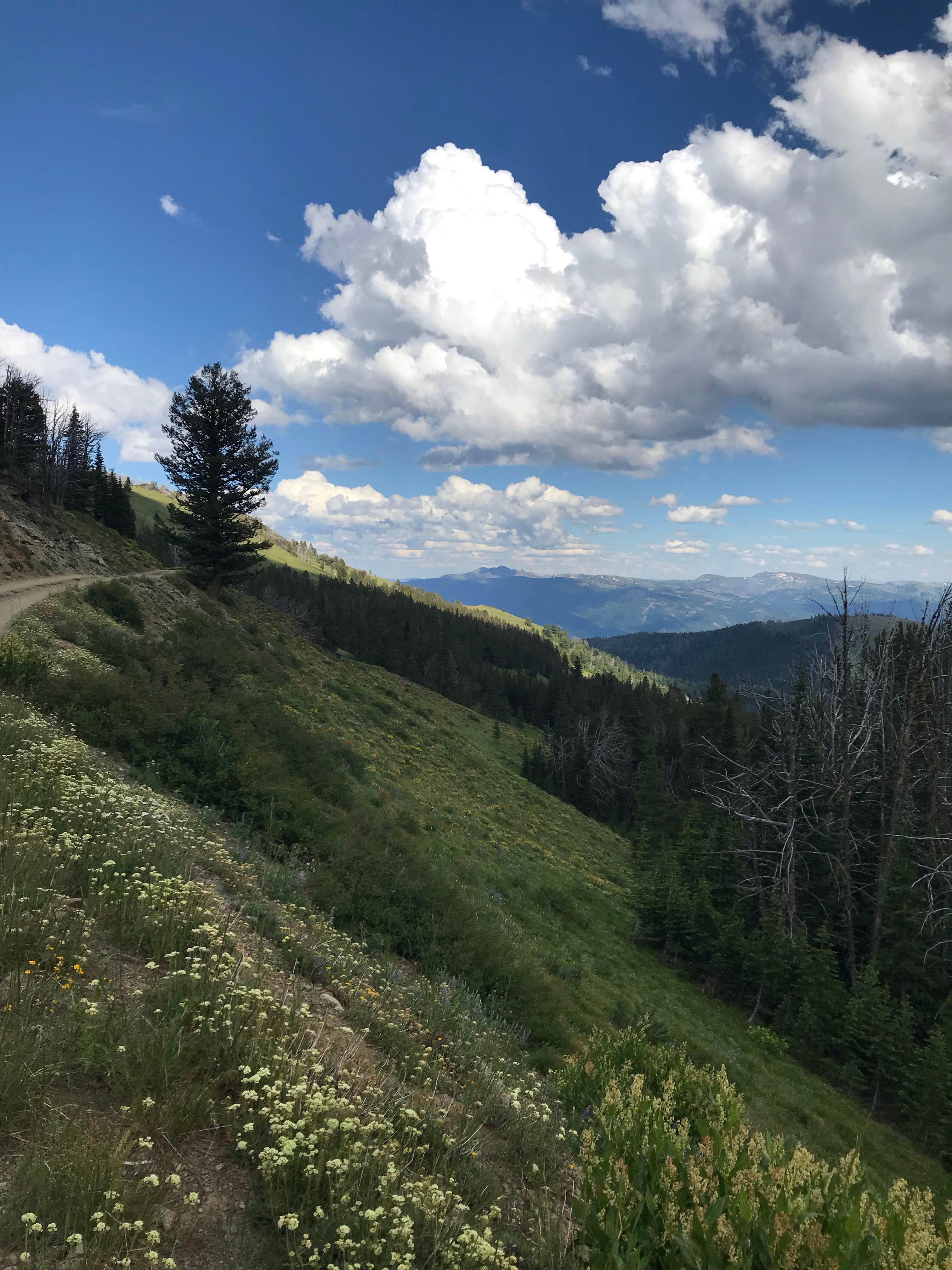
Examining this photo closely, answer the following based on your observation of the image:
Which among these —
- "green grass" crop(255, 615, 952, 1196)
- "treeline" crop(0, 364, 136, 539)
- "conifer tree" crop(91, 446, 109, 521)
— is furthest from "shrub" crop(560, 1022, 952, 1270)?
"conifer tree" crop(91, 446, 109, 521)

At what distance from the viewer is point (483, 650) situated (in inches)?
5546

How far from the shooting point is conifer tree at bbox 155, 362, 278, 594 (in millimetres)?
31609

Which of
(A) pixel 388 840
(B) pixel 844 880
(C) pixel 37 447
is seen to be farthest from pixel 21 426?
(B) pixel 844 880

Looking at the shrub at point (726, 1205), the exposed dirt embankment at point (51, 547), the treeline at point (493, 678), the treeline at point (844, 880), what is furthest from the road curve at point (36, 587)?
the treeline at point (493, 678)

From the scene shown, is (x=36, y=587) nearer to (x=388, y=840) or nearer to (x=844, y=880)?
(x=388, y=840)

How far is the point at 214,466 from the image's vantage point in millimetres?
32438

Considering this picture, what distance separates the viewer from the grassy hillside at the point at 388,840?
10430mm

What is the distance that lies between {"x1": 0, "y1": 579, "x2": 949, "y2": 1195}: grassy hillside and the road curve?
29.9 inches

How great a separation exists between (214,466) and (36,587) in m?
12.7

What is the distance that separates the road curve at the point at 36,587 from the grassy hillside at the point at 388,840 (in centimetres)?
76

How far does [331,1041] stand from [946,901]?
93.1 ft

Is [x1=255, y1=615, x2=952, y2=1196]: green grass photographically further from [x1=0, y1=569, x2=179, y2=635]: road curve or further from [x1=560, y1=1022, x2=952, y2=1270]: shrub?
[x1=0, y1=569, x2=179, y2=635]: road curve

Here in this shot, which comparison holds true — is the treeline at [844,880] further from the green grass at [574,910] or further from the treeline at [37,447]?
the treeline at [37,447]

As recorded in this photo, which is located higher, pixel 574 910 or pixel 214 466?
pixel 214 466
